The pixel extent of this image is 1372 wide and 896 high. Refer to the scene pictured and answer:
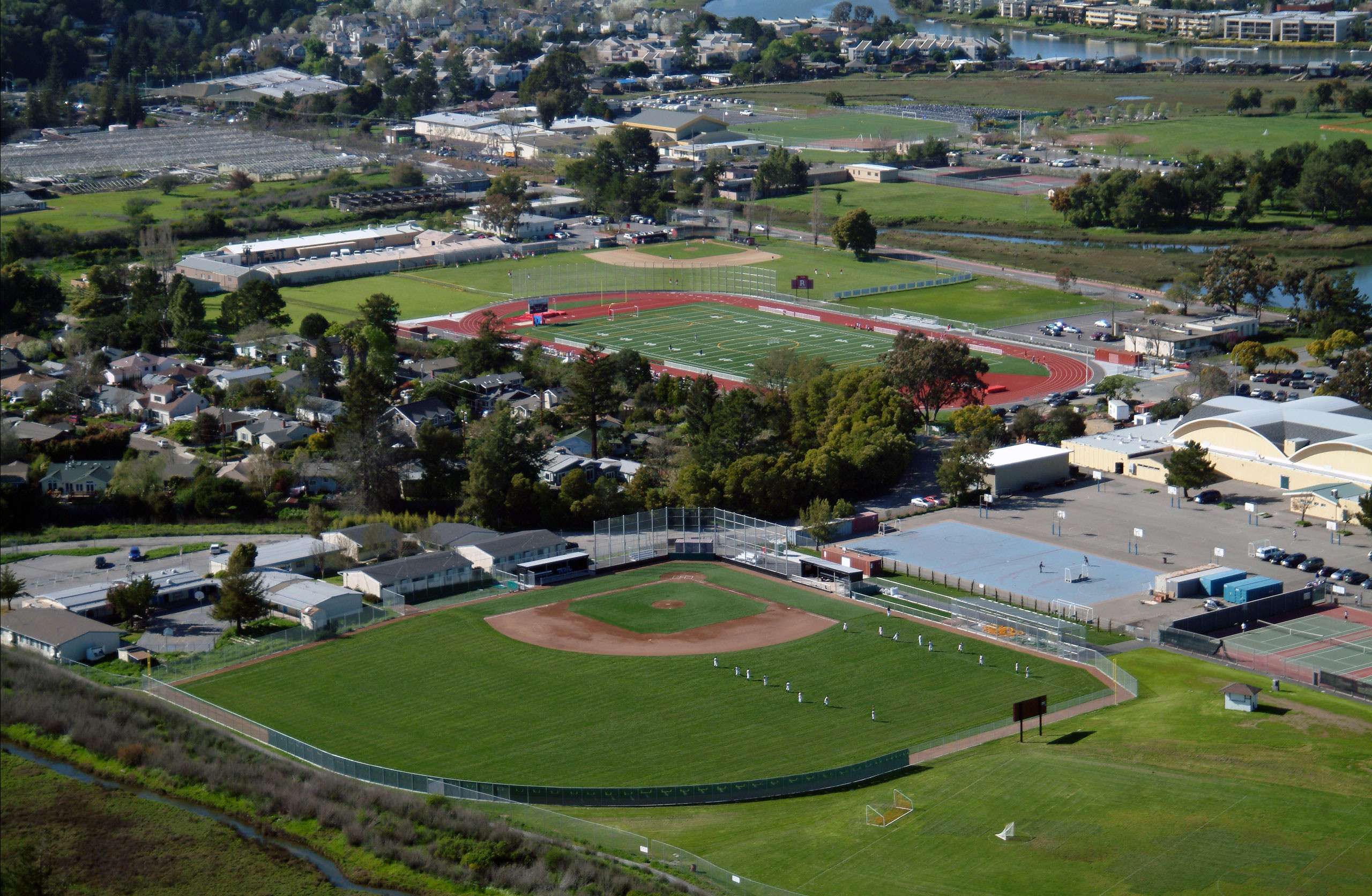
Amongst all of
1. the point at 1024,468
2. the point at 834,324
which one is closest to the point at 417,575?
the point at 1024,468

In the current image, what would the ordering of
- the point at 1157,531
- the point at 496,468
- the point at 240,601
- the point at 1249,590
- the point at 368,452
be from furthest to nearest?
the point at 368,452 < the point at 496,468 < the point at 1157,531 < the point at 1249,590 < the point at 240,601

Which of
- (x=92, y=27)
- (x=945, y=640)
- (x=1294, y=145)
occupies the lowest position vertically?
(x=945, y=640)

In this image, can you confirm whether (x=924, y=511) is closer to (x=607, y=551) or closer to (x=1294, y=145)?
(x=607, y=551)

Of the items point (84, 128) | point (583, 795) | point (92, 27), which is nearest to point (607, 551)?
point (583, 795)

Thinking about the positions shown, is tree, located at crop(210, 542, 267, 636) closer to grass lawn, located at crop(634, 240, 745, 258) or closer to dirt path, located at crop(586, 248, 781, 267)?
dirt path, located at crop(586, 248, 781, 267)

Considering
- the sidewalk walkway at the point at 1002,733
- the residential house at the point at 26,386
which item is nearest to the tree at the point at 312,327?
the residential house at the point at 26,386

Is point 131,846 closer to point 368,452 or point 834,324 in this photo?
point 368,452
